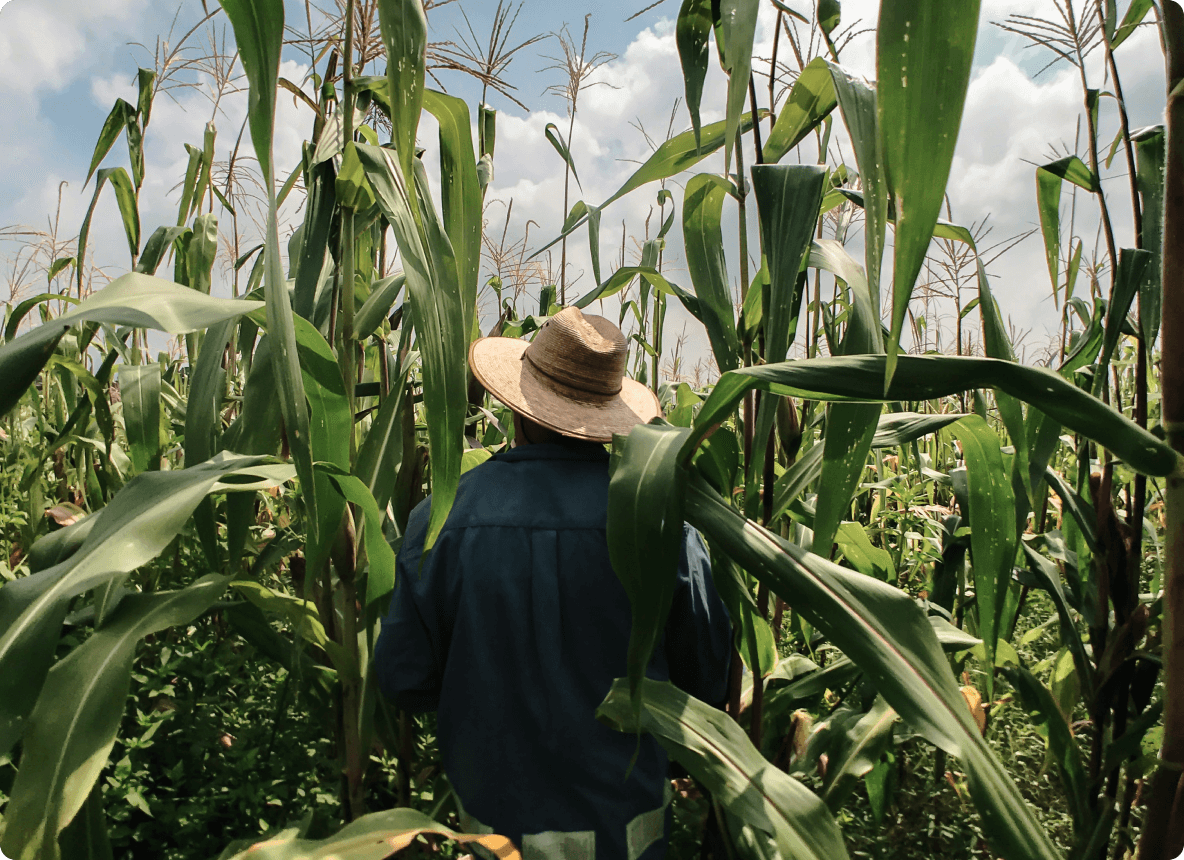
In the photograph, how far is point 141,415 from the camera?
1158 millimetres

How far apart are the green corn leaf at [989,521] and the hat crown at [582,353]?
51 centimetres

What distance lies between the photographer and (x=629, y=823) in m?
1.01

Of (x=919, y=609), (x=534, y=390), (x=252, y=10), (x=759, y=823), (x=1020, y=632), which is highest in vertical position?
(x=252, y=10)

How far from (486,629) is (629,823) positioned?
349mm

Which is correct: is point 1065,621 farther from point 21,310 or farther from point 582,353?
point 21,310

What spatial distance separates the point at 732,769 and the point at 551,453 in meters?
0.52

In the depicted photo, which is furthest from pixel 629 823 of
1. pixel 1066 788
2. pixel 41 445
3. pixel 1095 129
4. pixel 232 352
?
pixel 41 445

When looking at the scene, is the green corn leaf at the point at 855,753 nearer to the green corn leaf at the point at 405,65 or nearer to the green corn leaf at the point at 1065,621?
the green corn leaf at the point at 1065,621

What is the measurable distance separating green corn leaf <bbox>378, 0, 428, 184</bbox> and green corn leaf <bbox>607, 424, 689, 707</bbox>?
1.07 feet

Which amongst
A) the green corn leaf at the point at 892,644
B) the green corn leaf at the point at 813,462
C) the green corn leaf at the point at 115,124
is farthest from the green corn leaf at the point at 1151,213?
the green corn leaf at the point at 115,124

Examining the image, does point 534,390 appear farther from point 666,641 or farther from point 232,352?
point 232,352

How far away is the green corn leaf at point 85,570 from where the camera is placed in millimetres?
617

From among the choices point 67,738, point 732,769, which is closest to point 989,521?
point 732,769

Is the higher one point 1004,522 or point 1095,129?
point 1095,129
